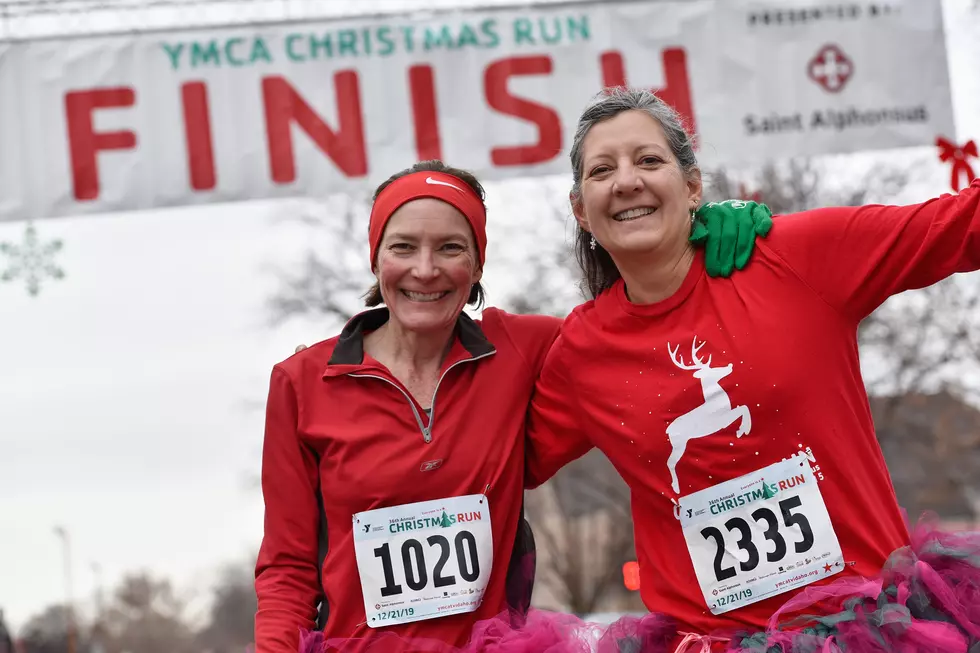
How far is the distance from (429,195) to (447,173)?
16 centimetres

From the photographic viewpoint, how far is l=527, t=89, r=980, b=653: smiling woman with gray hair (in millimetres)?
2443

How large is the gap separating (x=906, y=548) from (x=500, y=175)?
4438mm

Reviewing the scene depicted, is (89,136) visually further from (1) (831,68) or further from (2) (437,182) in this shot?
(1) (831,68)

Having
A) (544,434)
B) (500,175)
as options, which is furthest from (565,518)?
(544,434)

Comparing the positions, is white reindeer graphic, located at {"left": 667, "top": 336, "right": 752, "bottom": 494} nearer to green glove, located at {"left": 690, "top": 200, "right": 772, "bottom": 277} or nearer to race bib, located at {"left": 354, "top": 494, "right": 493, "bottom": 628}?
green glove, located at {"left": 690, "top": 200, "right": 772, "bottom": 277}

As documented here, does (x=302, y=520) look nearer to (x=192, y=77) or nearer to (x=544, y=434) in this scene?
(x=544, y=434)

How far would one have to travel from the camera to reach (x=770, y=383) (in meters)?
2.59

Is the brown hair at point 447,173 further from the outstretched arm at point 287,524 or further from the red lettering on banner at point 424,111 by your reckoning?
the red lettering on banner at point 424,111

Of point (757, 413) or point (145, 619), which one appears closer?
point (757, 413)

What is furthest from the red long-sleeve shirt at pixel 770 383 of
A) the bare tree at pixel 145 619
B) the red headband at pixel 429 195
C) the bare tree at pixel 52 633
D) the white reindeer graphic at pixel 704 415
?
the bare tree at pixel 145 619

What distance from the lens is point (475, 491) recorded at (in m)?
3.06

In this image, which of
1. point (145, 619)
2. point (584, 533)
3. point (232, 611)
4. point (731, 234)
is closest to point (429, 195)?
point (731, 234)

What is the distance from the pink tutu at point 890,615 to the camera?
7.75 ft

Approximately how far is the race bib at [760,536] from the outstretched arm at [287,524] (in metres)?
1.13
